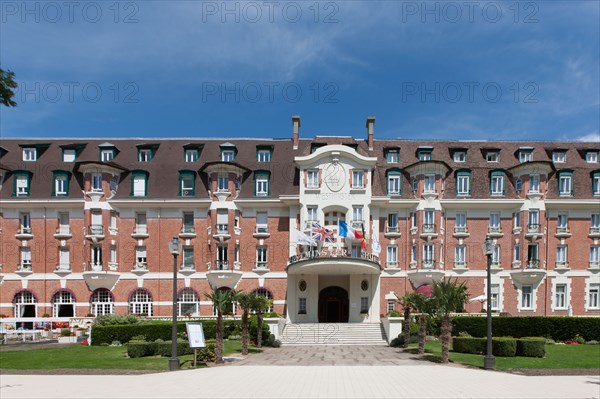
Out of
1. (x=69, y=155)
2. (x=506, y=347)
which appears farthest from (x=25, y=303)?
(x=506, y=347)

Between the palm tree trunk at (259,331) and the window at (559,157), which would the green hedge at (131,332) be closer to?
the palm tree trunk at (259,331)

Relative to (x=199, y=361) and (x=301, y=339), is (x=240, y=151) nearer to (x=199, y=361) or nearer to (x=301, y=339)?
(x=301, y=339)

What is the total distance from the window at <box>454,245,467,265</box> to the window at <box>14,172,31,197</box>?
3695 centimetres

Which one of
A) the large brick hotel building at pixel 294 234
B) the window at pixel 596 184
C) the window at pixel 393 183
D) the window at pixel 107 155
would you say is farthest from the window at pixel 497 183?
the window at pixel 107 155

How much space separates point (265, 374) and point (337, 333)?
51.5ft

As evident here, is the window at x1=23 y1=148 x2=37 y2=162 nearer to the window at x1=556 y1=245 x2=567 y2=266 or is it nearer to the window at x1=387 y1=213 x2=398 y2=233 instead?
the window at x1=387 y1=213 x2=398 y2=233

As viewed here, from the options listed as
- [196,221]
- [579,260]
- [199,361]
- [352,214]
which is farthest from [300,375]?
[579,260]

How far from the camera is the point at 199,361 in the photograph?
67.5ft

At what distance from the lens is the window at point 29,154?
41.4m

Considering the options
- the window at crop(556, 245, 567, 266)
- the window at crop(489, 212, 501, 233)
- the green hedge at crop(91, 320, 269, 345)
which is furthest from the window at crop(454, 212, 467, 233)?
the green hedge at crop(91, 320, 269, 345)

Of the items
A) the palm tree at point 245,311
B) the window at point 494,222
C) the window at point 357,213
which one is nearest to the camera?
the palm tree at point 245,311

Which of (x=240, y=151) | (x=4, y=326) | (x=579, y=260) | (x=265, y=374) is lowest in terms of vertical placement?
(x=4, y=326)

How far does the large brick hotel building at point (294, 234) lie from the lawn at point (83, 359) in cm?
1206

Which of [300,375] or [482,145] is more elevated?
[482,145]
